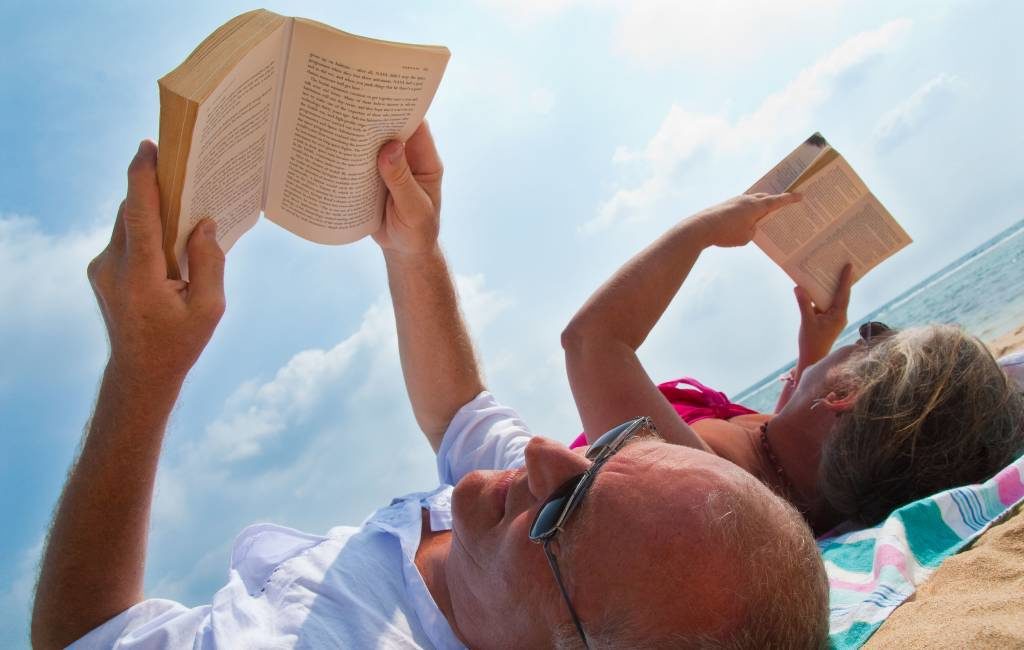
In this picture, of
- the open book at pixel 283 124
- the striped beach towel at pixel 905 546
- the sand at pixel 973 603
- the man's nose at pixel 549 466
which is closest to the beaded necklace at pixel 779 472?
the striped beach towel at pixel 905 546

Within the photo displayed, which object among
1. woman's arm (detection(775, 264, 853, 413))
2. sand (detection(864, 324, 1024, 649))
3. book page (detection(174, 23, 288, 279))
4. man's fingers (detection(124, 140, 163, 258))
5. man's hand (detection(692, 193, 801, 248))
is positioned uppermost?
book page (detection(174, 23, 288, 279))

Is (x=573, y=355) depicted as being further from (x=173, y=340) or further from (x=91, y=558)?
(x=91, y=558)

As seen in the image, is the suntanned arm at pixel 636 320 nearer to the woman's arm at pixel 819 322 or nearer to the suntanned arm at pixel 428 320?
the suntanned arm at pixel 428 320

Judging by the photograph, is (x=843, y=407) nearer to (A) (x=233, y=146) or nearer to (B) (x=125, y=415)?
(A) (x=233, y=146)

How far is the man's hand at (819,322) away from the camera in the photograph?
3.85 metres

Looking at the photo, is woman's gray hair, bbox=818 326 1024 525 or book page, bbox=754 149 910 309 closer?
woman's gray hair, bbox=818 326 1024 525

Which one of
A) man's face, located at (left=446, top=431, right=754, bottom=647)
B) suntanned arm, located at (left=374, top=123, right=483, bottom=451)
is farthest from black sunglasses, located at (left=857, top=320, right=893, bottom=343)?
man's face, located at (left=446, top=431, right=754, bottom=647)

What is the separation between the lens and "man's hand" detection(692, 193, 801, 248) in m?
3.30

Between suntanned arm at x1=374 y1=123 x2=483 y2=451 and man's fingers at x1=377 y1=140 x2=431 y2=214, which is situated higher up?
man's fingers at x1=377 y1=140 x2=431 y2=214

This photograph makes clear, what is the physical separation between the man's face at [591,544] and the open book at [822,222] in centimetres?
203

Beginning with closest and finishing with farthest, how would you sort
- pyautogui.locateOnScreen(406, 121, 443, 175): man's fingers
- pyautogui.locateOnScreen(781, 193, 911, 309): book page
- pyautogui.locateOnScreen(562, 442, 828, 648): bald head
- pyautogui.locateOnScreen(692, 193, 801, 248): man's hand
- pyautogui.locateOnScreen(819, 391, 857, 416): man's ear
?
pyautogui.locateOnScreen(562, 442, 828, 648): bald head < pyautogui.locateOnScreen(406, 121, 443, 175): man's fingers < pyautogui.locateOnScreen(819, 391, 857, 416): man's ear < pyautogui.locateOnScreen(692, 193, 801, 248): man's hand < pyautogui.locateOnScreen(781, 193, 911, 309): book page

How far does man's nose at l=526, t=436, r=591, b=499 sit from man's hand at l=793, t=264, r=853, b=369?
8.14 ft

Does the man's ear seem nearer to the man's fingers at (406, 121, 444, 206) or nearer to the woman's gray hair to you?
the woman's gray hair

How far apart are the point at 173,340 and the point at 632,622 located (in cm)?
128
